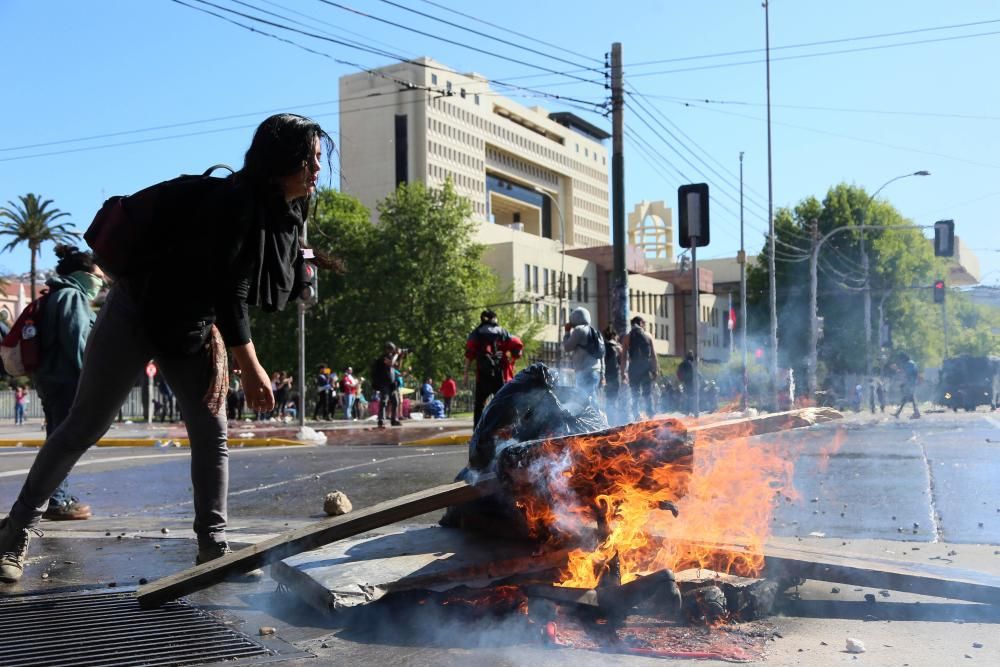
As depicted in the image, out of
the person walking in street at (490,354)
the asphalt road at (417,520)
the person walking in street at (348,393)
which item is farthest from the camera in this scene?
the person walking in street at (348,393)

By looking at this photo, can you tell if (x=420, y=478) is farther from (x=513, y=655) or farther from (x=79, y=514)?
(x=513, y=655)

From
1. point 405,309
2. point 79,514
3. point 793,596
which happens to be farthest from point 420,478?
point 405,309

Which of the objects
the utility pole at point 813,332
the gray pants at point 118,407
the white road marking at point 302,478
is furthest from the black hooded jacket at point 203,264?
the utility pole at point 813,332

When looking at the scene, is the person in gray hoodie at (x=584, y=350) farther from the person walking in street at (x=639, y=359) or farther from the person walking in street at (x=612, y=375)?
the person walking in street at (x=639, y=359)

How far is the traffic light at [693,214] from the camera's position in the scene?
1208 centimetres

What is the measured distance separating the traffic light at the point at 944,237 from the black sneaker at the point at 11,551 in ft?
95.6

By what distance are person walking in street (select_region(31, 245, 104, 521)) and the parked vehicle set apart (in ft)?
112

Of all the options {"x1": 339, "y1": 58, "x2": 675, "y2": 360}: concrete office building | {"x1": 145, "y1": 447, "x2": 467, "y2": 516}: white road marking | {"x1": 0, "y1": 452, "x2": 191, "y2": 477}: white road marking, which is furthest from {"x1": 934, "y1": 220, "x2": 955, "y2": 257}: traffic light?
{"x1": 339, "y1": 58, "x2": 675, "y2": 360}: concrete office building

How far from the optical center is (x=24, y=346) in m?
6.00

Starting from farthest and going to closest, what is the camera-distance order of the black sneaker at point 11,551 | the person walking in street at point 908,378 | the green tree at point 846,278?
the green tree at point 846,278
the person walking in street at point 908,378
the black sneaker at point 11,551

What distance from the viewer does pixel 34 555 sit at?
16.5ft

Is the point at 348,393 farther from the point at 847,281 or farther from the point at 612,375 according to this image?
the point at 847,281

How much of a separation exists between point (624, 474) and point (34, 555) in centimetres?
324

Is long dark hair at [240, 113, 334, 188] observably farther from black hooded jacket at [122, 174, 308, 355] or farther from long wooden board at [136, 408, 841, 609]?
long wooden board at [136, 408, 841, 609]
